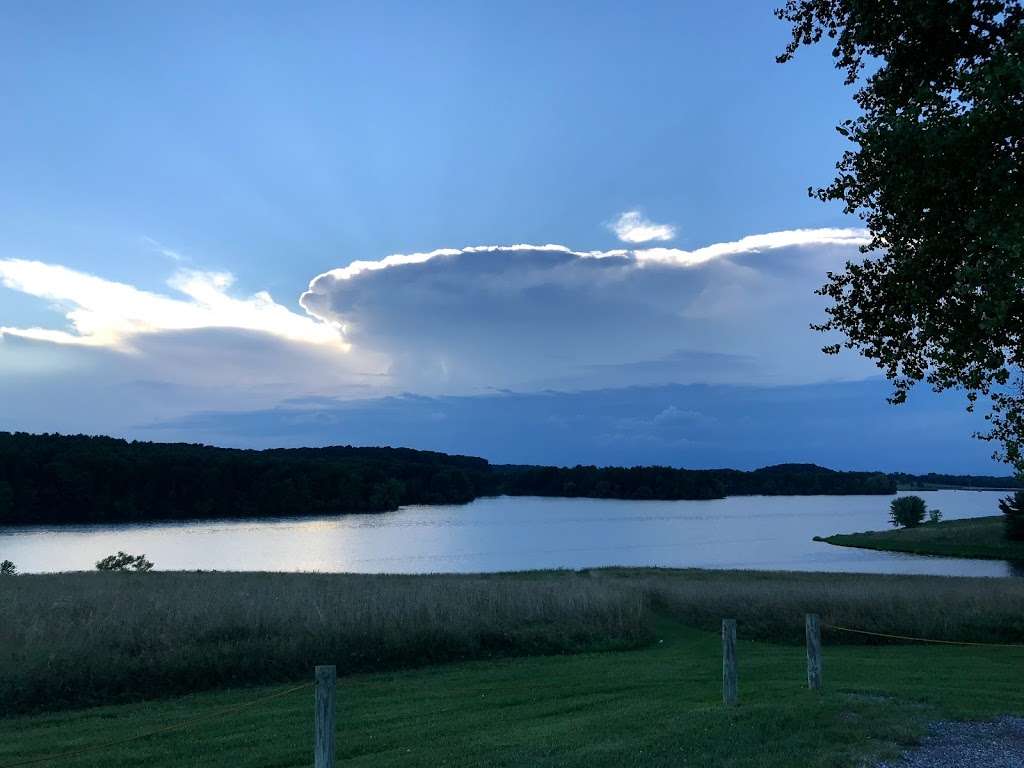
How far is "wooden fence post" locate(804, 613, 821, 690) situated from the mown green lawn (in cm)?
22

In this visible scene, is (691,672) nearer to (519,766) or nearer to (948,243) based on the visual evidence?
(519,766)

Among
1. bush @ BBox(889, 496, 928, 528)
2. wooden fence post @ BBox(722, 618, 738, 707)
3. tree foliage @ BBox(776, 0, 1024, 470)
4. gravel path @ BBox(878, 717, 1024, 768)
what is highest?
tree foliage @ BBox(776, 0, 1024, 470)

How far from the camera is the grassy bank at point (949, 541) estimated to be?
270 feet

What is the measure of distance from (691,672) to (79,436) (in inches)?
6314

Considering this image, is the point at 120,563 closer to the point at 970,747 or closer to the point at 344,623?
the point at 344,623

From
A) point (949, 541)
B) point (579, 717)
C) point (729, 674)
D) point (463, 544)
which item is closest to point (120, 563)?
point (579, 717)

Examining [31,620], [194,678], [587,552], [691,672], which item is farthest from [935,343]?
[587,552]

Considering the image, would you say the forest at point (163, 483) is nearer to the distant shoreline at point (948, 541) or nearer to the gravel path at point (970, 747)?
the distant shoreline at point (948, 541)

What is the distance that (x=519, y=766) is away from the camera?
9227 millimetres

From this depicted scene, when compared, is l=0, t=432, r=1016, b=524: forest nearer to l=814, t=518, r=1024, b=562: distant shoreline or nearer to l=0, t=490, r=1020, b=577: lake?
l=0, t=490, r=1020, b=577: lake

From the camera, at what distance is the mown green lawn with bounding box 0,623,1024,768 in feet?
30.6

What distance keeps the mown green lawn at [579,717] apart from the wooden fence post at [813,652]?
0.22m

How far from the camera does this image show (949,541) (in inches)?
3543

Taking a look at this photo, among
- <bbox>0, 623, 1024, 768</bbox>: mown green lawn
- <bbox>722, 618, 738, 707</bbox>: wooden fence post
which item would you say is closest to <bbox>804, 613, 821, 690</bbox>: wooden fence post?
<bbox>0, 623, 1024, 768</bbox>: mown green lawn
